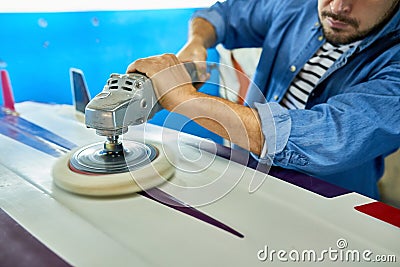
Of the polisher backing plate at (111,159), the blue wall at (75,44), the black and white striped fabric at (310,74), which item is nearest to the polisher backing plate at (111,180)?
the polisher backing plate at (111,159)

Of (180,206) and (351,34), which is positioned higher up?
(351,34)

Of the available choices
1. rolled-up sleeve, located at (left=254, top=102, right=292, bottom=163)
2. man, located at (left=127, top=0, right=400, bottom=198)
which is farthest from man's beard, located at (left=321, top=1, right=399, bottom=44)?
rolled-up sleeve, located at (left=254, top=102, right=292, bottom=163)

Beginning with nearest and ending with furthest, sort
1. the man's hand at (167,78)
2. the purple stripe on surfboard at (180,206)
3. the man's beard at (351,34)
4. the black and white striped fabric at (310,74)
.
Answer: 1. the purple stripe on surfboard at (180,206)
2. the man's hand at (167,78)
3. the man's beard at (351,34)
4. the black and white striped fabric at (310,74)

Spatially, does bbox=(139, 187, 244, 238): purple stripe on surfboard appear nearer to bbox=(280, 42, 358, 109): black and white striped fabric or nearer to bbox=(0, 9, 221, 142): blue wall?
bbox=(280, 42, 358, 109): black and white striped fabric

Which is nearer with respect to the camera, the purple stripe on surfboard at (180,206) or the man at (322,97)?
the purple stripe on surfboard at (180,206)

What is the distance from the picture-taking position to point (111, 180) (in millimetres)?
618

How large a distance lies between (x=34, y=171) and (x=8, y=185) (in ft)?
Answer: 0.19

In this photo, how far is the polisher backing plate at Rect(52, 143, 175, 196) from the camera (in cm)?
61

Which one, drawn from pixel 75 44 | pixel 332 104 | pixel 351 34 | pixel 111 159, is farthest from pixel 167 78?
pixel 75 44

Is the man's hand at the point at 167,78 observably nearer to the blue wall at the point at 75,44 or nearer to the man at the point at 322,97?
the man at the point at 322,97

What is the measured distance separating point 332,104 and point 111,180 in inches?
16.8

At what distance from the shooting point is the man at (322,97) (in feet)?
2.29

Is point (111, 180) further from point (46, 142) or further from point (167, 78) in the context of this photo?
point (46, 142)

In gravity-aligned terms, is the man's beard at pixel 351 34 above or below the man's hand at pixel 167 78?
above
